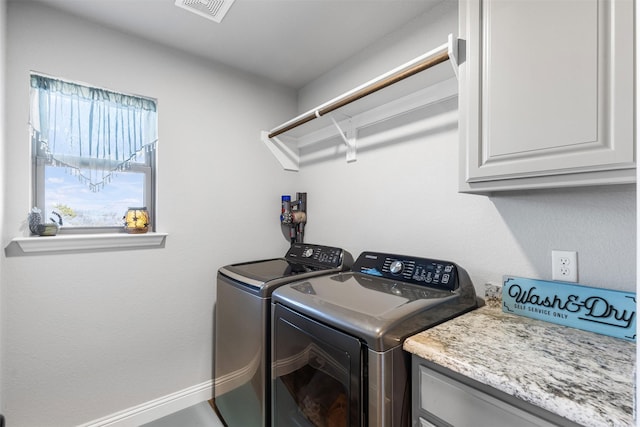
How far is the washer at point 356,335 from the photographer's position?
3.00 feet

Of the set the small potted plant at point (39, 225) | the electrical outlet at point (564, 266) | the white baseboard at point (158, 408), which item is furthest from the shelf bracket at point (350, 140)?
the white baseboard at point (158, 408)

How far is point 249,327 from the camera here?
1529 mm

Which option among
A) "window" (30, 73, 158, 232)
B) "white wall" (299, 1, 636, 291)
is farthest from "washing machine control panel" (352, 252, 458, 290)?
"window" (30, 73, 158, 232)

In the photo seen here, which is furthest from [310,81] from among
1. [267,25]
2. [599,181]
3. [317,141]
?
[599,181]

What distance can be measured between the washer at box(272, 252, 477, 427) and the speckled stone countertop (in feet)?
0.29

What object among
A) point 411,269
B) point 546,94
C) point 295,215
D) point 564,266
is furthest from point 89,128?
point 564,266

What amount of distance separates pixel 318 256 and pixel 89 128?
156 centimetres

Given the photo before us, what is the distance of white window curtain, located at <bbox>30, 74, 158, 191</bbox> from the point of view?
60.9 inches

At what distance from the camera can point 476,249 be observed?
1.40 m

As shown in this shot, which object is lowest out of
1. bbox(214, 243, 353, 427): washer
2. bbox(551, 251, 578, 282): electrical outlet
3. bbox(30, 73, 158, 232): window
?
bbox(214, 243, 353, 427): washer

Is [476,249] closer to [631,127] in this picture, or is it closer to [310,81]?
[631,127]

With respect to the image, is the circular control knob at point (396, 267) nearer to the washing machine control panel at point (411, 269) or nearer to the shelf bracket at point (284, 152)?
the washing machine control panel at point (411, 269)

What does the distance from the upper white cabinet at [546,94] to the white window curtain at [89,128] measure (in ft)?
5.93

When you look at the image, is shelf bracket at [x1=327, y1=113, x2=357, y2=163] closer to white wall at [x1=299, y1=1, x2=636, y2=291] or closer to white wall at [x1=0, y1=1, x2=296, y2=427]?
white wall at [x1=299, y1=1, x2=636, y2=291]
